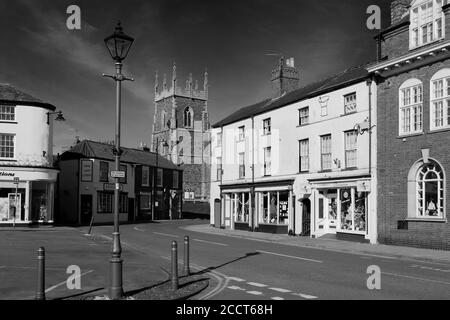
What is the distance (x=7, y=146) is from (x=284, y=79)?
2134 centimetres

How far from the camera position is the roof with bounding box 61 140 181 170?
4797 cm

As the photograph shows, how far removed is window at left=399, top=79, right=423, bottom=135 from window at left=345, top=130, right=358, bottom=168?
128 inches

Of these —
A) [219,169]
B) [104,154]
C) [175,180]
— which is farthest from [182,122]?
[219,169]

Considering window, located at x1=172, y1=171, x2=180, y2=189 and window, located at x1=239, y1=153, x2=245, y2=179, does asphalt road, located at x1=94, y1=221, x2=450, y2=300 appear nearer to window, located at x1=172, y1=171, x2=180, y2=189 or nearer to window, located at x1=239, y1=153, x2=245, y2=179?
window, located at x1=239, y1=153, x2=245, y2=179

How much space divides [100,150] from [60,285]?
39.9 meters

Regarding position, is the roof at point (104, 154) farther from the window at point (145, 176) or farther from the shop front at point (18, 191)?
the shop front at point (18, 191)

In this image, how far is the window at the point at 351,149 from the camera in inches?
1077

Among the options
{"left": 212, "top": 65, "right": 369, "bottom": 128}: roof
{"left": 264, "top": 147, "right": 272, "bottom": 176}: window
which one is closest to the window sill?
{"left": 212, "top": 65, "right": 369, "bottom": 128}: roof

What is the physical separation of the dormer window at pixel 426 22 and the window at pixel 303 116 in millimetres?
9033

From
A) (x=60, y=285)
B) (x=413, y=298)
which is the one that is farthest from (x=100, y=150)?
(x=413, y=298)

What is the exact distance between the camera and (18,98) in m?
37.4

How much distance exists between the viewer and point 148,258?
1791 centimetres

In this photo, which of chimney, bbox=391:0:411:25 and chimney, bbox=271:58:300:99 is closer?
chimney, bbox=391:0:411:25

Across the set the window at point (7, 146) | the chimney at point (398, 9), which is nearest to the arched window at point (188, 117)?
the window at point (7, 146)
